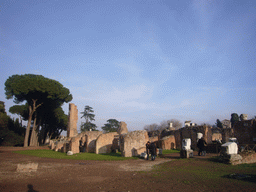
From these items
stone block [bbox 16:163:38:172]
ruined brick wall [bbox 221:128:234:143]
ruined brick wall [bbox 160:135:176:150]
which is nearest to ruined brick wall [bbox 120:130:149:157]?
ruined brick wall [bbox 160:135:176:150]

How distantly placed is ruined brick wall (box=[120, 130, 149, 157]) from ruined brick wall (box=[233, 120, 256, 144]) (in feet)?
25.2

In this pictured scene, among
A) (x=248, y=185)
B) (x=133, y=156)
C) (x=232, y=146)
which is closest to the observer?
(x=248, y=185)

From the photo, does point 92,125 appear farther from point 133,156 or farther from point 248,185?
point 248,185

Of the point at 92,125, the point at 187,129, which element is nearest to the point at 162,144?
the point at 187,129

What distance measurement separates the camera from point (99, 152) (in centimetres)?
1667

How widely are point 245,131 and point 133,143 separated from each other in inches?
353

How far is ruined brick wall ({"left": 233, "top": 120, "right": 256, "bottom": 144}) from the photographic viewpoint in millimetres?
14070

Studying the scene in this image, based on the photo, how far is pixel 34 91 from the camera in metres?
26.6

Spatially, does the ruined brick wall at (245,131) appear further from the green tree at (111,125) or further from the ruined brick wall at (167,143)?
the green tree at (111,125)

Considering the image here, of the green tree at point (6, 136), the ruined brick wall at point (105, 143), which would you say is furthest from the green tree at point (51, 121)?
the ruined brick wall at point (105, 143)

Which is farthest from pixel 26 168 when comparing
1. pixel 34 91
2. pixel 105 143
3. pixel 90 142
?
pixel 34 91

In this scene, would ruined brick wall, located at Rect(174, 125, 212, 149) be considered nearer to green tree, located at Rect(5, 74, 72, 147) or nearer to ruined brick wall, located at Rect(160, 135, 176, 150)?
ruined brick wall, located at Rect(160, 135, 176, 150)

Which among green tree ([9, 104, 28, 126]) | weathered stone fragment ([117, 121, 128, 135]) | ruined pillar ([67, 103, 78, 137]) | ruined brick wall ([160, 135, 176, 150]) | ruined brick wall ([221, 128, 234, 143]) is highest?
green tree ([9, 104, 28, 126])

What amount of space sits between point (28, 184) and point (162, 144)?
1505 centimetres
